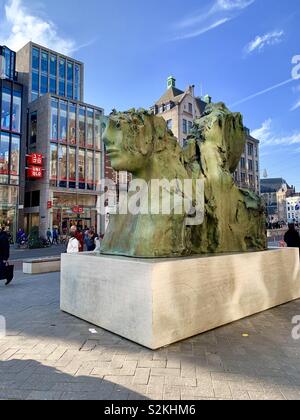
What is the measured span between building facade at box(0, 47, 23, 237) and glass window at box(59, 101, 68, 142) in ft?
16.1

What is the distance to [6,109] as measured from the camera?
32.7m

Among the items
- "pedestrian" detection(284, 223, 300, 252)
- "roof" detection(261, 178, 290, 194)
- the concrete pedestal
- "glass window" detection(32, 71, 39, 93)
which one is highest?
"glass window" detection(32, 71, 39, 93)

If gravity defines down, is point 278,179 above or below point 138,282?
above

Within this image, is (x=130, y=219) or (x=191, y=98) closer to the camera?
(x=130, y=219)

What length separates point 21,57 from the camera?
47469 mm

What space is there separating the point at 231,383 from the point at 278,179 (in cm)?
12515

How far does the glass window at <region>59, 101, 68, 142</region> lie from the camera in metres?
37.0

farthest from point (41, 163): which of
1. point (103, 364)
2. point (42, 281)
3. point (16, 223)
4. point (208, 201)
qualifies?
point (103, 364)

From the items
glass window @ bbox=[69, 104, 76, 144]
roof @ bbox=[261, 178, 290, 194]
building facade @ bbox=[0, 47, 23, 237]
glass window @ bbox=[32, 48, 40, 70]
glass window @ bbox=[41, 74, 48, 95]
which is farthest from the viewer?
roof @ bbox=[261, 178, 290, 194]

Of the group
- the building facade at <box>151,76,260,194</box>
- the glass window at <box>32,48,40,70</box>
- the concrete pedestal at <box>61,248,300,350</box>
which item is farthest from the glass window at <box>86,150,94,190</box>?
the concrete pedestal at <box>61,248,300,350</box>

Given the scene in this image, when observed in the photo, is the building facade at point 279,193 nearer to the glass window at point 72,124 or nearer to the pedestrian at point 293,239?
the glass window at point 72,124

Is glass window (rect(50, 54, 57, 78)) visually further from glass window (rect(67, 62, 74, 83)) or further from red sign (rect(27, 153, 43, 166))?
red sign (rect(27, 153, 43, 166))

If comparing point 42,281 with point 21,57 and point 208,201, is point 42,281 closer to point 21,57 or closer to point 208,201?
point 208,201

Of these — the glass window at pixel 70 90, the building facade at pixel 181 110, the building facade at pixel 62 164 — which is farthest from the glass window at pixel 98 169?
the glass window at pixel 70 90
